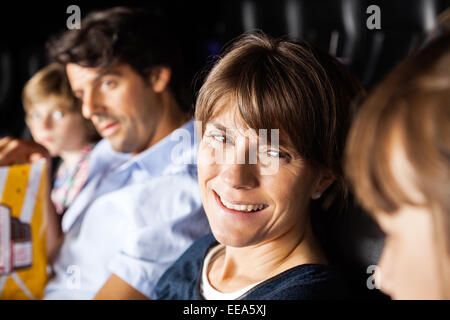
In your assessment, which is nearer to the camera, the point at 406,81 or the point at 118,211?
the point at 406,81

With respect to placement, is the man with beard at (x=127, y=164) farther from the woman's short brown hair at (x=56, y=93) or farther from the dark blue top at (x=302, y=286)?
the woman's short brown hair at (x=56, y=93)

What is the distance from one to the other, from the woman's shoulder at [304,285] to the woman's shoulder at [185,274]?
0.53 ft

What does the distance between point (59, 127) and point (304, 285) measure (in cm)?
124

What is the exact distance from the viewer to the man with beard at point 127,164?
1.07 metres

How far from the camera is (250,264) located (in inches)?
33.2

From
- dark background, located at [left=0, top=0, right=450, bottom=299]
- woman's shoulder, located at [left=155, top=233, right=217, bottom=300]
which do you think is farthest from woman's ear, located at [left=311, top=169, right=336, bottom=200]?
dark background, located at [left=0, top=0, right=450, bottom=299]

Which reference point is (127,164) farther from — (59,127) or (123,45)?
(59,127)

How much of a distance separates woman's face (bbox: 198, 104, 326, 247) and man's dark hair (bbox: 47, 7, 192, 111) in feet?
1.68

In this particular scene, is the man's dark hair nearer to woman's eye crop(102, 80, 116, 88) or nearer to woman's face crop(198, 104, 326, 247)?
woman's eye crop(102, 80, 116, 88)

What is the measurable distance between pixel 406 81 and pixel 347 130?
329mm

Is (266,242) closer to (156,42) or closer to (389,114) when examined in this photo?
(389,114)

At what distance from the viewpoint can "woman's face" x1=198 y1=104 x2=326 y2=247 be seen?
0.75 m

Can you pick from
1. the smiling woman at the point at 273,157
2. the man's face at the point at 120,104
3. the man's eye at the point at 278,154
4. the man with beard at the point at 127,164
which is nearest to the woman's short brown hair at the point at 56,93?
the man with beard at the point at 127,164
